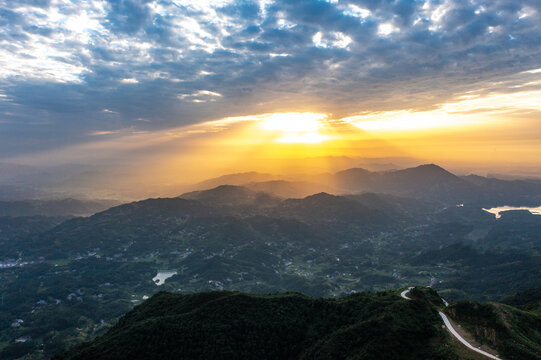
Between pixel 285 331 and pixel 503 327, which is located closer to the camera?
pixel 503 327

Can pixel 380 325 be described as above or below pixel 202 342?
above

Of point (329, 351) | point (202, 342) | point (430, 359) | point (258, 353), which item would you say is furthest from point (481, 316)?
point (202, 342)

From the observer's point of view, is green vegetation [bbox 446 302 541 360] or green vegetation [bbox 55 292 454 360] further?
green vegetation [bbox 55 292 454 360]

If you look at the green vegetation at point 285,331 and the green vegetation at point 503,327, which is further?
the green vegetation at point 285,331

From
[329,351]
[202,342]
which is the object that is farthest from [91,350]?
[329,351]

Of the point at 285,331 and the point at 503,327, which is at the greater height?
the point at 503,327

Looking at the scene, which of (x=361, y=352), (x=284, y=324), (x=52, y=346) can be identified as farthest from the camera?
(x=52, y=346)

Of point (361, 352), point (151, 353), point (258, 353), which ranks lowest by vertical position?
point (258, 353)

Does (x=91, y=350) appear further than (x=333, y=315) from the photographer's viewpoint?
No

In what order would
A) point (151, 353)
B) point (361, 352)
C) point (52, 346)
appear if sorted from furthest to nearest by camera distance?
point (52, 346) < point (151, 353) < point (361, 352)

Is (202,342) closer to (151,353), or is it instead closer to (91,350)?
(151,353)
